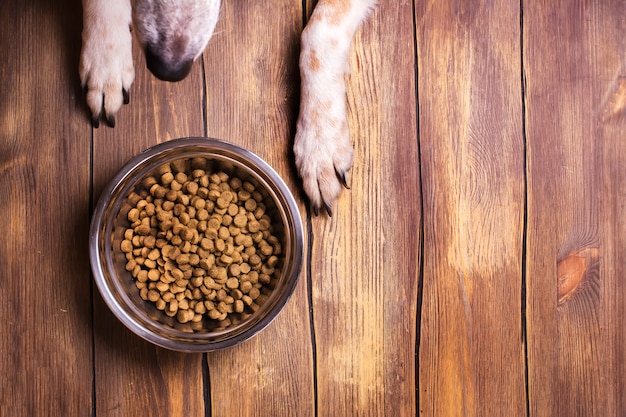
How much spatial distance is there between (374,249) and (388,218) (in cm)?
8

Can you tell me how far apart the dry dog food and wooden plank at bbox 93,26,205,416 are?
0.14 metres

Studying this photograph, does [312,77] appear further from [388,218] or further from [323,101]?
[388,218]

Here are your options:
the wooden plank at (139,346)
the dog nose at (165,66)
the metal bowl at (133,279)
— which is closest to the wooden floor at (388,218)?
the wooden plank at (139,346)

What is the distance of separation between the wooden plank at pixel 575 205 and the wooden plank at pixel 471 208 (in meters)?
0.05

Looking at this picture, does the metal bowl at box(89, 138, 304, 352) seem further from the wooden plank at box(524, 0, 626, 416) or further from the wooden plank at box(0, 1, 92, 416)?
the wooden plank at box(524, 0, 626, 416)

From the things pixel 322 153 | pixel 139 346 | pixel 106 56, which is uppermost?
pixel 106 56

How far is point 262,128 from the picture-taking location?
1.35 metres

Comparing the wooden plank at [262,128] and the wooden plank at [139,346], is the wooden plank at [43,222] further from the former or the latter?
the wooden plank at [262,128]

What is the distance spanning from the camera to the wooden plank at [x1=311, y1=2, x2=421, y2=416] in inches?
53.4

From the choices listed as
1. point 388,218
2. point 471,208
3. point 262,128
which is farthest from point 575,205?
point 262,128

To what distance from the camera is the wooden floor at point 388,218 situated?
1.32m

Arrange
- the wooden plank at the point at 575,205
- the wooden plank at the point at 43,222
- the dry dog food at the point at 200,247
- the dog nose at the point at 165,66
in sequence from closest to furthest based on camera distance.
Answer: the dog nose at the point at 165,66 < the dry dog food at the point at 200,247 < the wooden plank at the point at 43,222 < the wooden plank at the point at 575,205

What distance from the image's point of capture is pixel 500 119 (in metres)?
1.42

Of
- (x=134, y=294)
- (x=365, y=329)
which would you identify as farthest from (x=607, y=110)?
(x=134, y=294)
